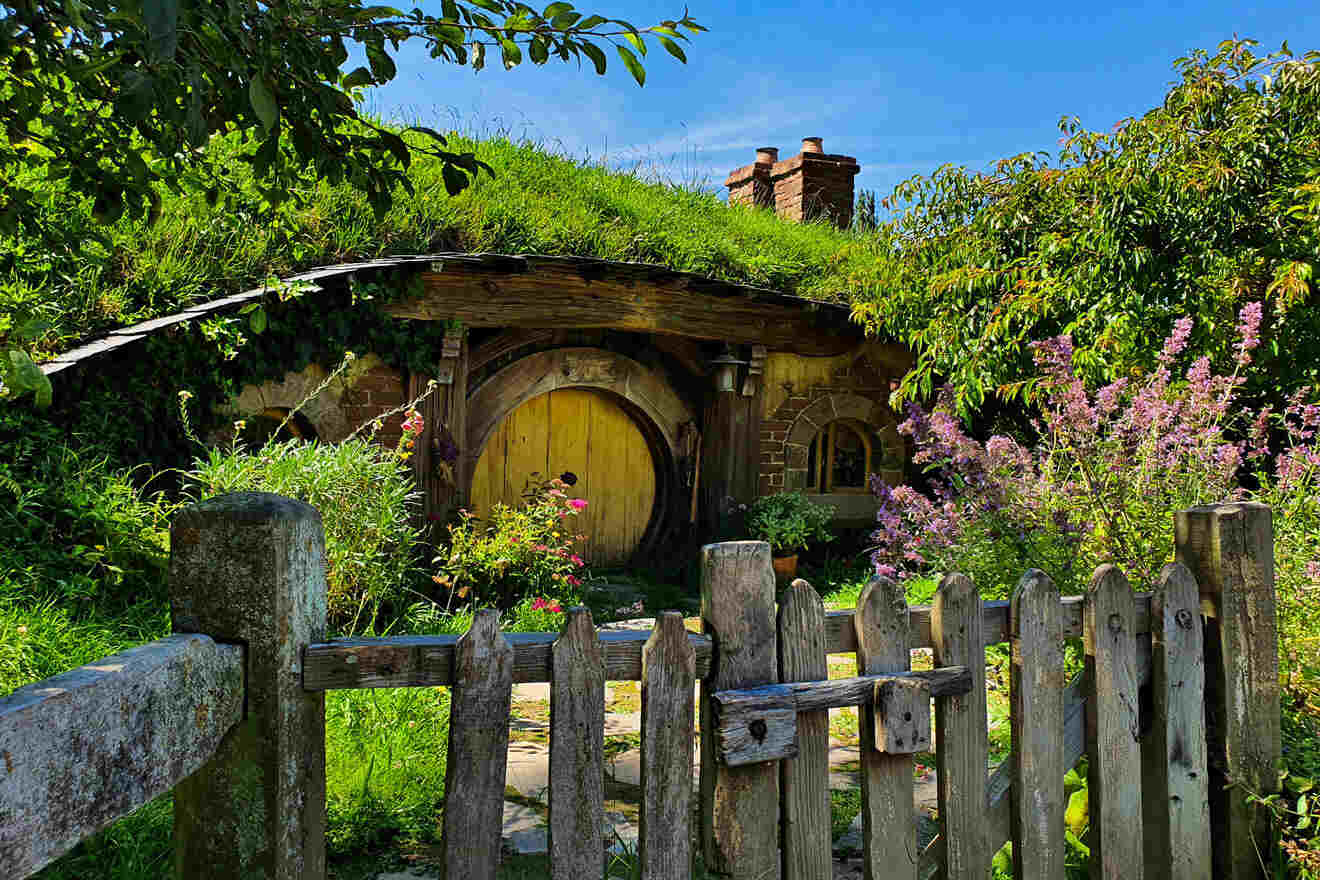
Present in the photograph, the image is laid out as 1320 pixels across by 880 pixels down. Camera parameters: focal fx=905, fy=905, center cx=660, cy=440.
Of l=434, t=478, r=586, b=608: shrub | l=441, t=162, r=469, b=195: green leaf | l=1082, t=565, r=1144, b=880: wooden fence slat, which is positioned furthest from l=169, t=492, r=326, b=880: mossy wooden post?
l=434, t=478, r=586, b=608: shrub

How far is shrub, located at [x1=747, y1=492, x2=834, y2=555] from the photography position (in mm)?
7559

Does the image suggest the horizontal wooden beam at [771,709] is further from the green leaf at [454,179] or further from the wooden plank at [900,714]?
the green leaf at [454,179]

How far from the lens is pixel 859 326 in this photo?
8.28m

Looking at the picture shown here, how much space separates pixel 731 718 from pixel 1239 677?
1434 mm

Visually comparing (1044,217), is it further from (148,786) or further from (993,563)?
(148,786)

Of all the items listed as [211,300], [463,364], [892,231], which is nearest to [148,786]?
[211,300]

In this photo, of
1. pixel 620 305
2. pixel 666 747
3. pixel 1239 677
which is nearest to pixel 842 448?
pixel 620 305

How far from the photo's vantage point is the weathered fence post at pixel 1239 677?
2.24 meters

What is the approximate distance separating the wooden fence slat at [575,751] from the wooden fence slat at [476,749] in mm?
93

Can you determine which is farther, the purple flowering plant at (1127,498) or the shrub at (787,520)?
the shrub at (787,520)

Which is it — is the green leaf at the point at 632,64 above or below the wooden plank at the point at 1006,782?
above

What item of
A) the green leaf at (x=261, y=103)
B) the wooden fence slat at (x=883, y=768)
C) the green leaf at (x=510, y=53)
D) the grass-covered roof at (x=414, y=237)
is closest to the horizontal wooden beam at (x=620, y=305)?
the grass-covered roof at (x=414, y=237)

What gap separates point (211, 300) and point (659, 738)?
5.01 metres

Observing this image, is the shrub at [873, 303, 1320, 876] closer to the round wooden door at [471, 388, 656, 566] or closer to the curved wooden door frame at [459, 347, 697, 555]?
the curved wooden door frame at [459, 347, 697, 555]
